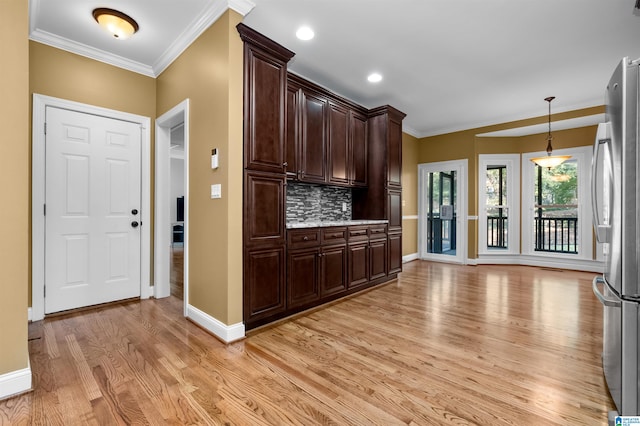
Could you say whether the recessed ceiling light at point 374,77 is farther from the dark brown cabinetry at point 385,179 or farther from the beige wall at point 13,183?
the beige wall at point 13,183

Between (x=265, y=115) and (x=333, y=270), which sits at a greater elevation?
(x=265, y=115)

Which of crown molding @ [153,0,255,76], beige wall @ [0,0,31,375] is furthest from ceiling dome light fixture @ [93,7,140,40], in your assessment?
beige wall @ [0,0,31,375]

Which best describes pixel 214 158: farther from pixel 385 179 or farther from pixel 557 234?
pixel 557 234

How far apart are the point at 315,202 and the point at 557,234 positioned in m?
5.01

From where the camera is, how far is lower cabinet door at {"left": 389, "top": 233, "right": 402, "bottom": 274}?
4.55m

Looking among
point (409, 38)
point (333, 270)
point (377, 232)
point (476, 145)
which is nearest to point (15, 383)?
→ point (333, 270)

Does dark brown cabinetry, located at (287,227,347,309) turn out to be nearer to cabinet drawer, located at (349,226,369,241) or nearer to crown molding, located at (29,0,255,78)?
cabinet drawer, located at (349,226,369,241)

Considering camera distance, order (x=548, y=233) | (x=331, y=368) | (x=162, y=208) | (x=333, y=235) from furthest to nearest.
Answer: (x=548, y=233) → (x=162, y=208) → (x=333, y=235) → (x=331, y=368)

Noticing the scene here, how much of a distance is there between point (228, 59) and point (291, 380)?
8.20 ft

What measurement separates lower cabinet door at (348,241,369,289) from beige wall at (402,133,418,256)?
2.35 meters

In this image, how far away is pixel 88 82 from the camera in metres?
3.18

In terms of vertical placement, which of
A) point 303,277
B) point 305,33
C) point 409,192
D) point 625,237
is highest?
point 305,33

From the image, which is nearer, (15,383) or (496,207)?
(15,383)

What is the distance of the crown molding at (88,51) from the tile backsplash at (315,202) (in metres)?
2.22
